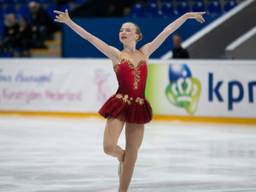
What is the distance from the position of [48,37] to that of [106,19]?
213 cm

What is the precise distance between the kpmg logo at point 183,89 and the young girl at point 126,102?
26.8 feet

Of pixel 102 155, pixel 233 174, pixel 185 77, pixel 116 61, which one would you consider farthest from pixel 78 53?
pixel 116 61

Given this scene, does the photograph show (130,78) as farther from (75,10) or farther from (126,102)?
(75,10)

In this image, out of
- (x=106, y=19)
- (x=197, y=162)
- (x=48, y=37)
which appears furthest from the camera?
(x=48, y=37)

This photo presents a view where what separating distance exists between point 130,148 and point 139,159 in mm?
2985

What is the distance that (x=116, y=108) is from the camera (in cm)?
622

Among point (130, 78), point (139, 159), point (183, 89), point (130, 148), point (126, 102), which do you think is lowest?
point (139, 159)

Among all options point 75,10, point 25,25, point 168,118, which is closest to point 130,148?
point 168,118

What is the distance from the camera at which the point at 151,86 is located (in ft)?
49.0

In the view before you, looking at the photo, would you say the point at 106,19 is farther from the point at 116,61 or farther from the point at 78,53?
the point at 116,61

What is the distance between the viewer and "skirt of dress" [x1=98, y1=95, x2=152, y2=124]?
6.21 m

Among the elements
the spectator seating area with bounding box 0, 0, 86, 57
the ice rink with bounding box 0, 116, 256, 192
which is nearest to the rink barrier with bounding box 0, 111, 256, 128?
the ice rink with bounding box 0, 116, 256, 192

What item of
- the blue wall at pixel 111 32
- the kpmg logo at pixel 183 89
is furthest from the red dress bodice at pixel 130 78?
the blue wall at pixel 111 32

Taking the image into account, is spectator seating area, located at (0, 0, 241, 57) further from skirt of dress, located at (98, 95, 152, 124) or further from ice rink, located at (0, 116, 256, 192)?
skirt of dress, located at (98, 95, 152, 124)
